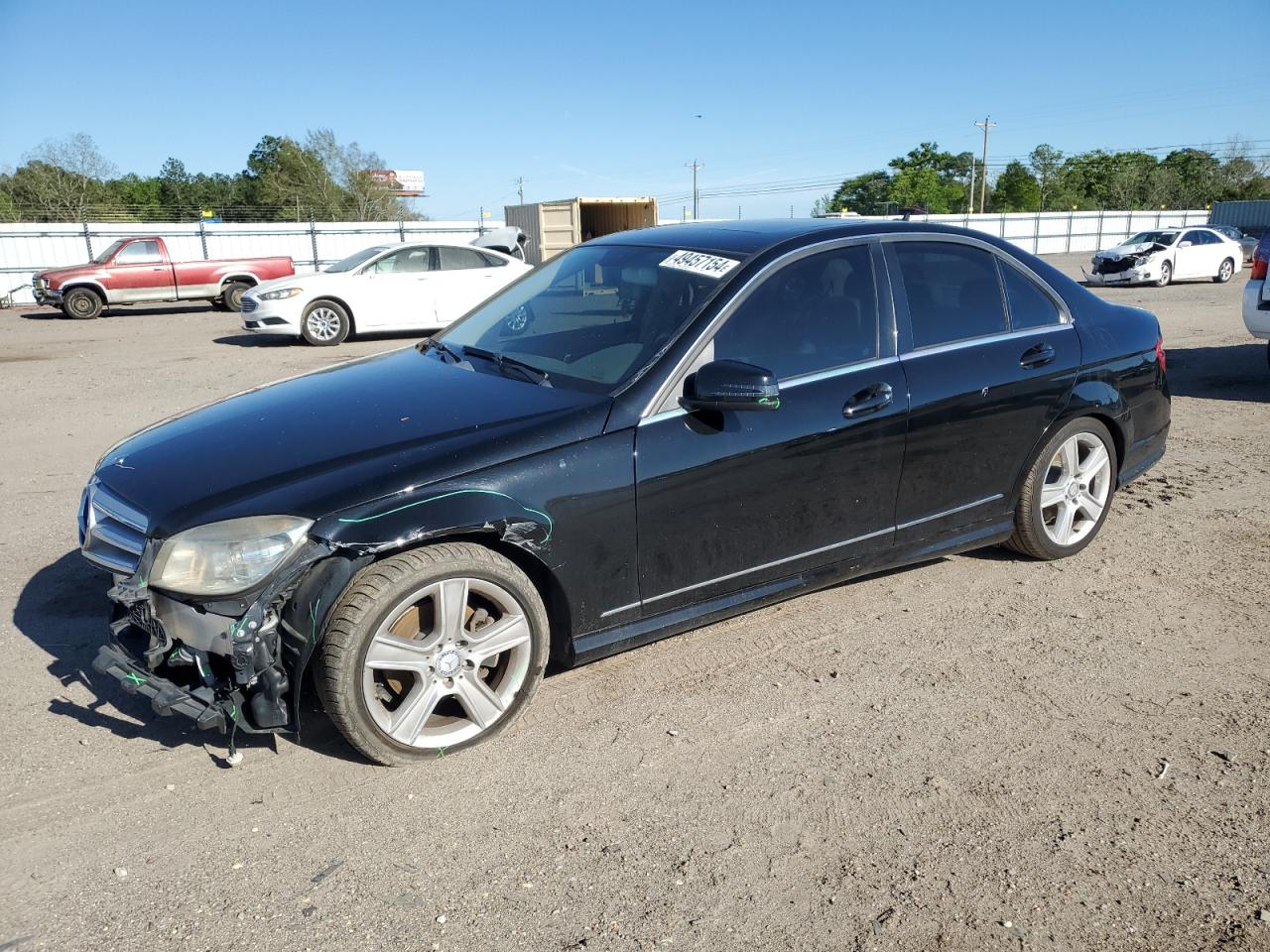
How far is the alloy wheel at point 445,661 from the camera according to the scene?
298 centimetres

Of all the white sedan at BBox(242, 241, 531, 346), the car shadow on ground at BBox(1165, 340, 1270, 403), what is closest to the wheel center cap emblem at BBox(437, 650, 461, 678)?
the car shadow on ground at BBox(1165, 340, 1270, 403)

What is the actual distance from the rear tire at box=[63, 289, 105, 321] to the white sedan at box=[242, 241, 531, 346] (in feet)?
28.2

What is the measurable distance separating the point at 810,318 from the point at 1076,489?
1.91 m

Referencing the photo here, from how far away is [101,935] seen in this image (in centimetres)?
237

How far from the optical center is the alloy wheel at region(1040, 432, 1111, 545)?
4648 millimetres

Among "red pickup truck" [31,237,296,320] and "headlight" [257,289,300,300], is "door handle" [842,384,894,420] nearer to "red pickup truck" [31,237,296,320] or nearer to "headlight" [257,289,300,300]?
"headlight" [257,289,300,300]

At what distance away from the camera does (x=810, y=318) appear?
151 inches

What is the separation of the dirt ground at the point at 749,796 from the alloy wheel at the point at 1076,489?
264mm

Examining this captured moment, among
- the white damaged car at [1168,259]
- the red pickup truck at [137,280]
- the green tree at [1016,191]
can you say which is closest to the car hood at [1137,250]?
the white damaged car at [1168,259]

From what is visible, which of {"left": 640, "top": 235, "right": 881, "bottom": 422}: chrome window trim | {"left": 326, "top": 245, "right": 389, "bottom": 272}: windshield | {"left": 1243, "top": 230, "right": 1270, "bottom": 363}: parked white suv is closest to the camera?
{"left": 640, "top": 235, "right": 881, "bottom": 422}: chrome window trim

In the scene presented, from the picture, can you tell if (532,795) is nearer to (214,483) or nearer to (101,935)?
(101,935)

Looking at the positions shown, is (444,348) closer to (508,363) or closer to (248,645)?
(508,363)

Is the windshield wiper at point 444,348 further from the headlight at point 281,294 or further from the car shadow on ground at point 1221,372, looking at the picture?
the headlight at point 281,294

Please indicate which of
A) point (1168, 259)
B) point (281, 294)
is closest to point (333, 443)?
point (281, 294)
